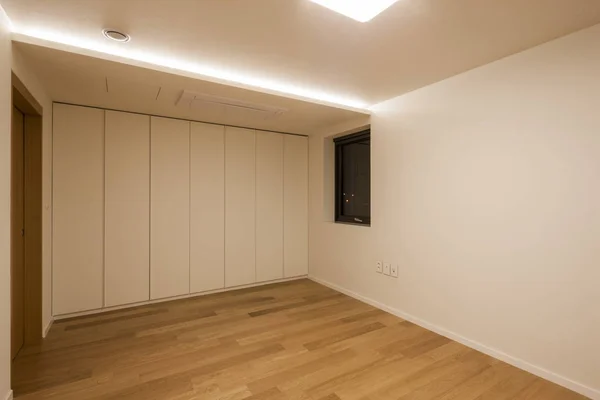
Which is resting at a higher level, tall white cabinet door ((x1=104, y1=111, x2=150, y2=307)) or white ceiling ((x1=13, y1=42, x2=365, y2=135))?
white ceiling ((x1=13, y1=42, x2=365, y2=135))

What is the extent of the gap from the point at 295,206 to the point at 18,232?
10.6ft

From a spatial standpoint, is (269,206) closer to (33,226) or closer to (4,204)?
(33,226)

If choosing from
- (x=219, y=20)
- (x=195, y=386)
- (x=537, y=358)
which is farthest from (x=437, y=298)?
(x=219, y=20)

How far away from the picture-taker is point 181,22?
6.58 feet

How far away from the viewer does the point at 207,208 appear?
163 inches

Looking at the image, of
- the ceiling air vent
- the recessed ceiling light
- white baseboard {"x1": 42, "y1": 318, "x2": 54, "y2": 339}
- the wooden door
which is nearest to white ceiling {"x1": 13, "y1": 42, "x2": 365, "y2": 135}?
the ceiling air vent

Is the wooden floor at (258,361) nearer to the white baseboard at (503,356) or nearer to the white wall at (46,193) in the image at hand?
the white baseboard at (503,356)

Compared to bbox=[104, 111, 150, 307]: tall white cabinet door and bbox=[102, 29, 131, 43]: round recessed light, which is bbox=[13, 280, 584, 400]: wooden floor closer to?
bbox=[104, 111, 150, 307]: tall white cabinet door

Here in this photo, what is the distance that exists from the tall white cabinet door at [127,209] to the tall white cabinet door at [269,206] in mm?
1469

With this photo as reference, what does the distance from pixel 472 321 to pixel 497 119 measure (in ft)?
5.60

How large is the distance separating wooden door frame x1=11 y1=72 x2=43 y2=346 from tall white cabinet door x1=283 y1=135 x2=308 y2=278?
9.47ft

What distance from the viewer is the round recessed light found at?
2106 millimetres

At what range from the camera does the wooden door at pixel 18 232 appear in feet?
8.09

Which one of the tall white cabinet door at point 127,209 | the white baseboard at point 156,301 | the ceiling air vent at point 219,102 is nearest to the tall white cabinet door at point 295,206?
A: the white baseboard at point 156,301
